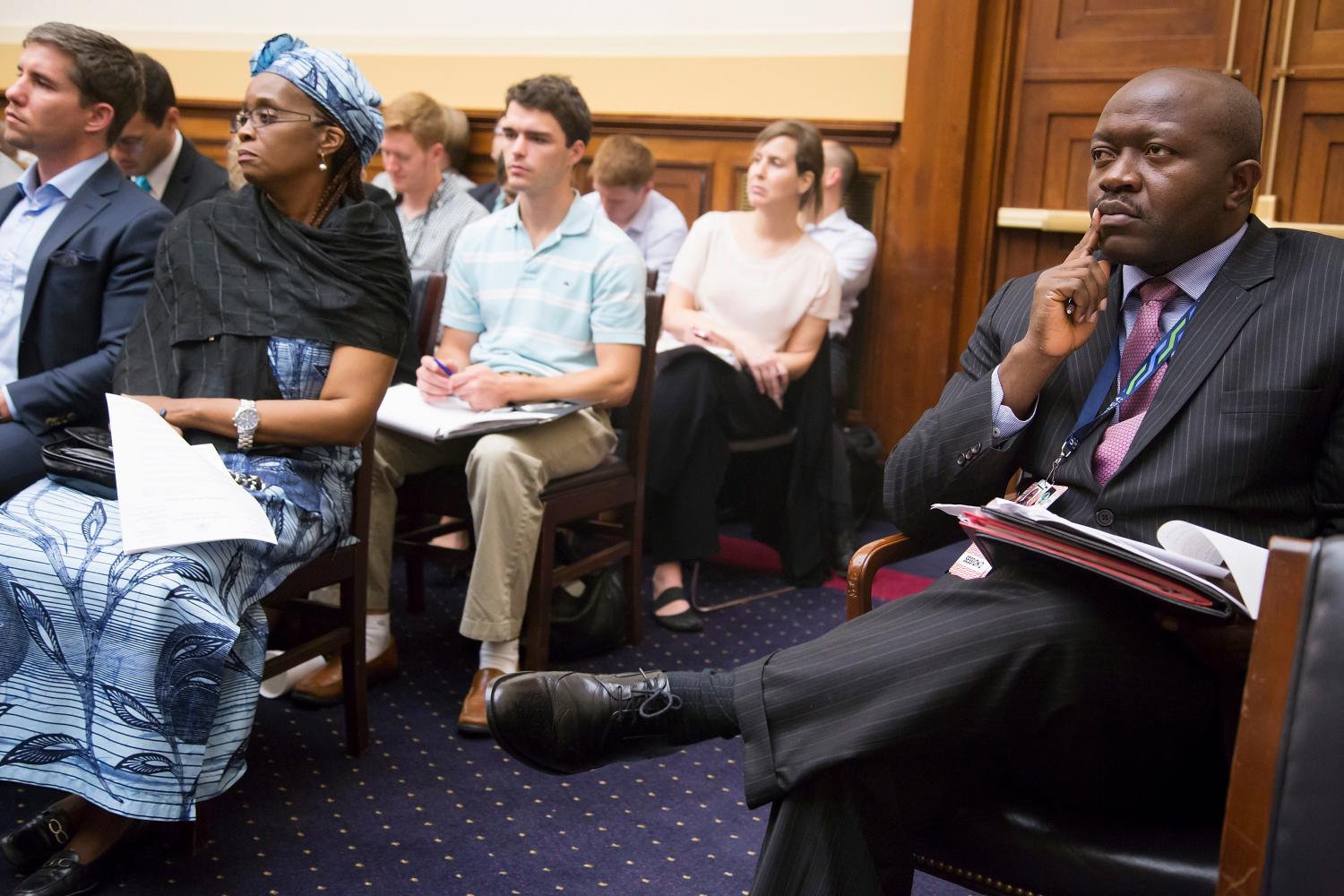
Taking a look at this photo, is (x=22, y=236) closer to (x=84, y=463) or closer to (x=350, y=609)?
(x=84, y=463)

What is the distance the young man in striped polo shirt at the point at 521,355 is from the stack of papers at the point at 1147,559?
139 cm

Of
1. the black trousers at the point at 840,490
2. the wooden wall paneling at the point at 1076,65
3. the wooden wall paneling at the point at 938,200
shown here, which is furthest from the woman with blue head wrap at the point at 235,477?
the wooden wall paneling at the point at 1076,65

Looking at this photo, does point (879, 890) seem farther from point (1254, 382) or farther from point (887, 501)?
point (1254, 382)

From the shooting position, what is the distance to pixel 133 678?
1.79m

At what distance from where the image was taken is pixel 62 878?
1.81 metres

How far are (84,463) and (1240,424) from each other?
1708 millimetres

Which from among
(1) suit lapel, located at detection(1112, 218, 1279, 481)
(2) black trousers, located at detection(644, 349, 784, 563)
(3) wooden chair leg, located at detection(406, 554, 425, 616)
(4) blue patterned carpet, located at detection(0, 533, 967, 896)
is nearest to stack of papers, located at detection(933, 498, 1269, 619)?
(1) suit lapel, located at detection(1112, 218, 1279, 481)

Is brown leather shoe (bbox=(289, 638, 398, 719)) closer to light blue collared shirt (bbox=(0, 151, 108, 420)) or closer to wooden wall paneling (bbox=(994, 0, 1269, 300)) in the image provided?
light blue collared shirt (bbox=(0, 151, 108, 420))

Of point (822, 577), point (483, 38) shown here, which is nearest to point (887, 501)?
point (822, 577)

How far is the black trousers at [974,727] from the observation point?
1339 mm

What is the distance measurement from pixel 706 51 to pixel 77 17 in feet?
10.3

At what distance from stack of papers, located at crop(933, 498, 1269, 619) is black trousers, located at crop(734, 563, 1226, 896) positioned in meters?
0.09

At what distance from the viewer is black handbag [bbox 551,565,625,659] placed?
113 inches

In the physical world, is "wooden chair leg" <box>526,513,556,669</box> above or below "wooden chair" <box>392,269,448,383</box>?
below
